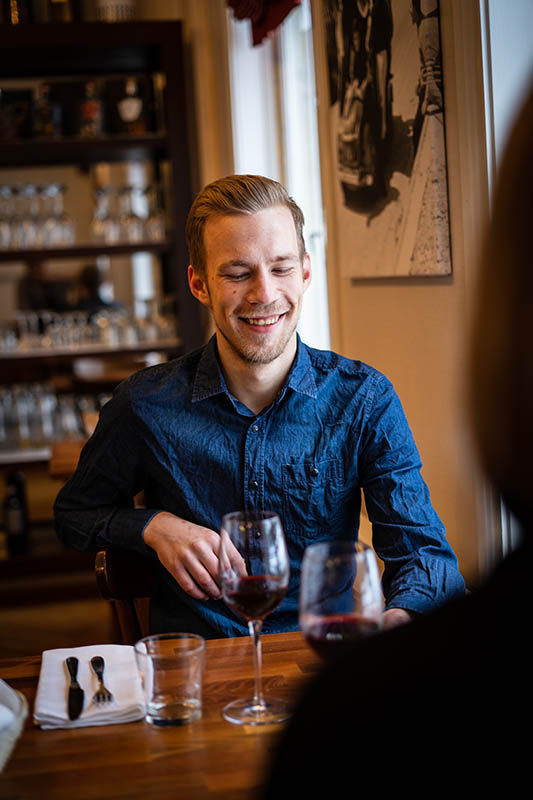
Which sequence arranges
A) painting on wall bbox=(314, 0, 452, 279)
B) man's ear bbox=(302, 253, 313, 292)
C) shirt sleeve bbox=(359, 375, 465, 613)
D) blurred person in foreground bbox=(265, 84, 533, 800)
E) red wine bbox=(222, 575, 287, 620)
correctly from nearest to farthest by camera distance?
blurred person in foreground bbox=(265, 84, 533, 800)
red wine bbox=(222, 575, 287, 620)
shirt sleeve bbox=(359, 375, 465, 613)
man's ear bbox=(302, 253, 313, 292)
painting on wall bbox=(314, 0, 452, 279)

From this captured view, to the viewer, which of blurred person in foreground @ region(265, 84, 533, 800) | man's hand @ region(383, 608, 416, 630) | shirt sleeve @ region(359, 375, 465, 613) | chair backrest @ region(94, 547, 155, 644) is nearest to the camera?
blurred person in foreground @ region(265, 84, 533, 800)

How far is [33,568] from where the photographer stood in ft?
13.5

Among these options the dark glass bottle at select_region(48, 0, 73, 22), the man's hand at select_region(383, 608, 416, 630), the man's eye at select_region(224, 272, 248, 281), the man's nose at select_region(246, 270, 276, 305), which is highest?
the dark glass bottle at select_region(48, 0, 73, 22)

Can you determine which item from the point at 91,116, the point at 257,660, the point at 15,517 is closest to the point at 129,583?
the point at 257,660

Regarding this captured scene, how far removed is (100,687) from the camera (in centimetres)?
104

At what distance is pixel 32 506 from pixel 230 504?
3235 mm

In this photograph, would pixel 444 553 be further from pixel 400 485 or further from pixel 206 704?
pixel 206 704

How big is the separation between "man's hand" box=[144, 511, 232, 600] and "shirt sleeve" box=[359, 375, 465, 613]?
26cm

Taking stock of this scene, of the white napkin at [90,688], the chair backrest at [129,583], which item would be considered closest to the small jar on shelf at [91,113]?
the chair backrest at [129,583]

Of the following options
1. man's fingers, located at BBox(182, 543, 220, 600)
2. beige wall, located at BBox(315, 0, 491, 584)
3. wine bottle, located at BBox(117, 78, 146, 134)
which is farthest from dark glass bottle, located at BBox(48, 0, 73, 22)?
man's fingers, located at BBox(182, 543, 220, 600)

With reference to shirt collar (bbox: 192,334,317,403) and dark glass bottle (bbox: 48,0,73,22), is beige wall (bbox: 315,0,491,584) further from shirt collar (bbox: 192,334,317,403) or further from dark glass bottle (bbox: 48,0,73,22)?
dark glass bottle (bbox: 48,0,73,22)

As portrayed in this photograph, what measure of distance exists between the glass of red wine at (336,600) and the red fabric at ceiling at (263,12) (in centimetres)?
265

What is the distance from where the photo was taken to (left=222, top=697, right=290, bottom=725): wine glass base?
964mm

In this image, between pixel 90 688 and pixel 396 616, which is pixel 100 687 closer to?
pixel 90 688
